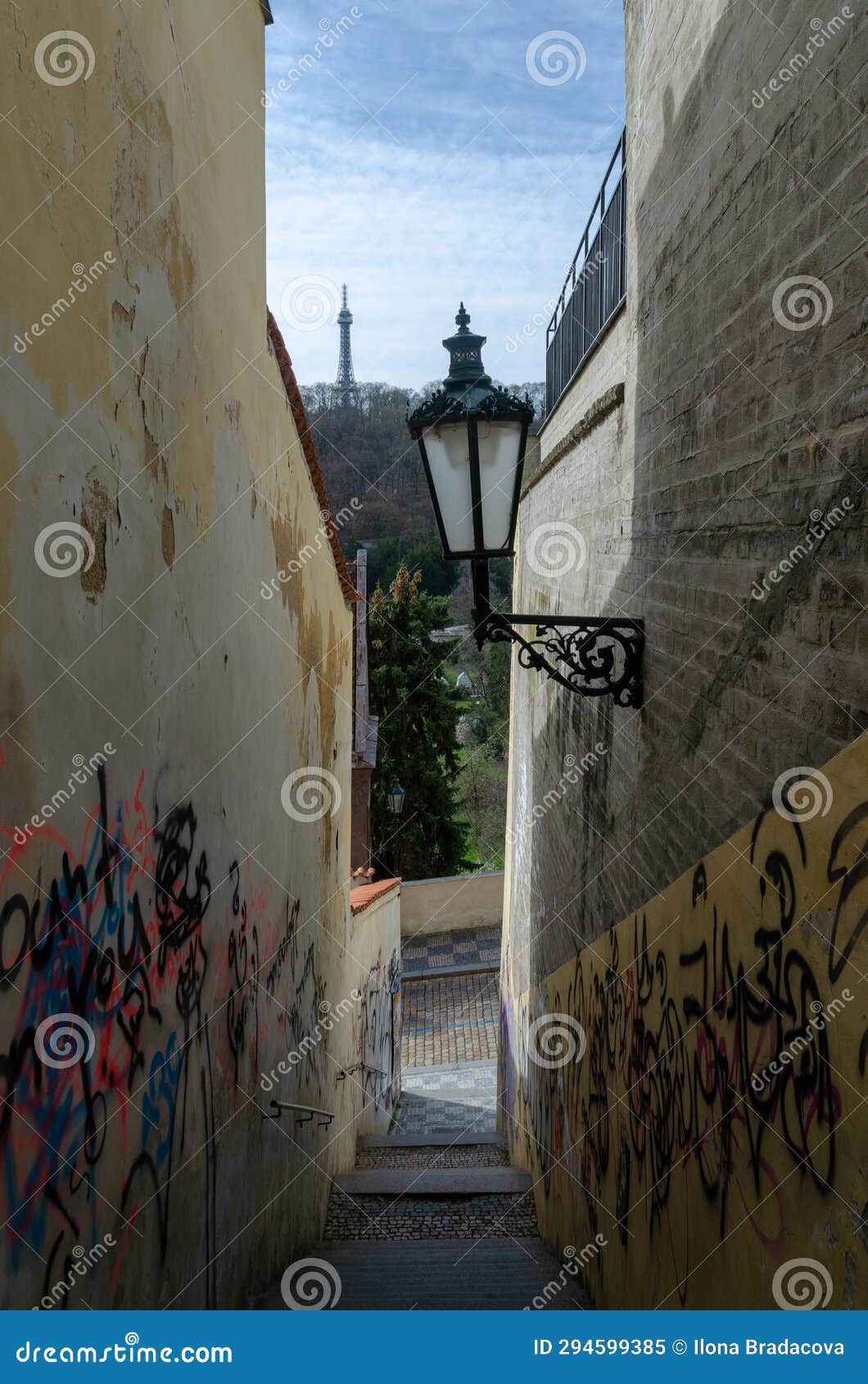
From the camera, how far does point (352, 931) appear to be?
1033 centimetres

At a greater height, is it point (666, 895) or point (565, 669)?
point (565, 669)

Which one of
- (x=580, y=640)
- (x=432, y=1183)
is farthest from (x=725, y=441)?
(x=432, y=1183)

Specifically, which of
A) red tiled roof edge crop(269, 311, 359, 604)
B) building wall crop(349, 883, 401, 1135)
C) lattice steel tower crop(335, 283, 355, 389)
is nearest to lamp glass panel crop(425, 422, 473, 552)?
red tiled roof edge crop(269, 311, 359, 604)

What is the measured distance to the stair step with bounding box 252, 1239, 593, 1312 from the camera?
5316mm

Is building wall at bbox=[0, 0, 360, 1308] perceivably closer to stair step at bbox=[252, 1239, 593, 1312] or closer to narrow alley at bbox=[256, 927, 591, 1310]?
stair step at bbox=[252, 1239, 593, 1312]

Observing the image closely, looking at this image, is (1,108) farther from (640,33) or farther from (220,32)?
(640,33)

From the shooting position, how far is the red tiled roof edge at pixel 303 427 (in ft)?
19.7

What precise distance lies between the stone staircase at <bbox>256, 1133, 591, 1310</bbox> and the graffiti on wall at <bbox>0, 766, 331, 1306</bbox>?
163cm

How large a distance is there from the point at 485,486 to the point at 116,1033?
253 cm

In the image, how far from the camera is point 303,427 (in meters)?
6.83

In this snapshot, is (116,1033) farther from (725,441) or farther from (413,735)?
(413,735)

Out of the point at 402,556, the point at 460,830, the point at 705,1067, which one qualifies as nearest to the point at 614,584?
the point at 705,1067

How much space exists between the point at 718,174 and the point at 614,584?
2.13m

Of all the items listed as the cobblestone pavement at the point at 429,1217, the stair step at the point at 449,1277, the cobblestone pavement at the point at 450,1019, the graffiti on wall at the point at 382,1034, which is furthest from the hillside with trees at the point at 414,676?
the stair step at the point at 449,1277
